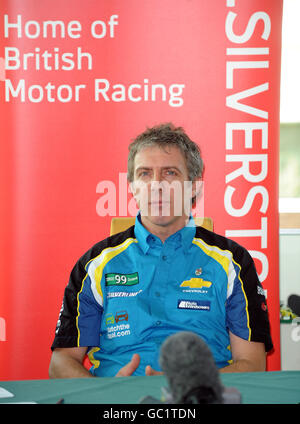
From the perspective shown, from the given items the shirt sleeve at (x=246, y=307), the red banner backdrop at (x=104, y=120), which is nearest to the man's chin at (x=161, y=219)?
the shirt sleeve at (x=246, y=307)

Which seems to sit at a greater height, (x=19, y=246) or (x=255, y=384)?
(x=19, y=246)

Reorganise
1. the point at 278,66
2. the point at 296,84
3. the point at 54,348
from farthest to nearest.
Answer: the point at 296,84 < the point at 278,66 < the point at 54,348

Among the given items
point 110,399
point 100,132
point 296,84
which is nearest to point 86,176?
point 100,132

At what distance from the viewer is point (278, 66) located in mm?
2039

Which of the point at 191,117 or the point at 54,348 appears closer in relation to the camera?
the point at 54,348

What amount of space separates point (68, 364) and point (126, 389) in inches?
19.5

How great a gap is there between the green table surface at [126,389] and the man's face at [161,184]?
0.65 m

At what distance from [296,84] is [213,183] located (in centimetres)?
166

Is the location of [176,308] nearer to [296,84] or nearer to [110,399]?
[110,399]

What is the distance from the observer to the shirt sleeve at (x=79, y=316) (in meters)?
1.35

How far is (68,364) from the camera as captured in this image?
4.21ft

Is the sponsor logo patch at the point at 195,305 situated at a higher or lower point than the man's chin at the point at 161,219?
lower

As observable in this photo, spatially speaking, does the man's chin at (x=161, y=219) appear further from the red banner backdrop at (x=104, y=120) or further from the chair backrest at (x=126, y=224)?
the red banner backdrop at (x=104, y=120)
